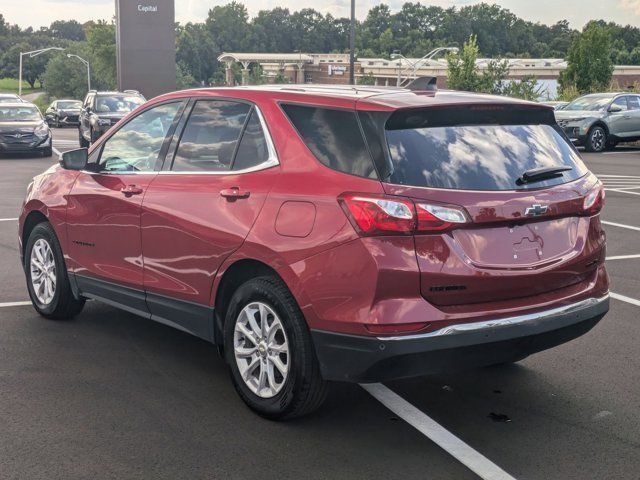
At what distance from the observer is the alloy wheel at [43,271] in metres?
6.76

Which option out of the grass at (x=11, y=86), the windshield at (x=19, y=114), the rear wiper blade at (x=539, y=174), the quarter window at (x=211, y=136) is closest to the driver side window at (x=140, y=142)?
the quarter window at (x=211, y=136)

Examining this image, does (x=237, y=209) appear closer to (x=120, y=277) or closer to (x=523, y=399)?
(x=120, y=277)

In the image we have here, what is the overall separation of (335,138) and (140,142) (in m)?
1.90

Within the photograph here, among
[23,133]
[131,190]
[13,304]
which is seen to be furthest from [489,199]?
[23,133]

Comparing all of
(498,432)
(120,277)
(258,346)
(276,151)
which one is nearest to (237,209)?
(276,151)

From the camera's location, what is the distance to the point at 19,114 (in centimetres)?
2575

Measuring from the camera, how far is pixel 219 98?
539 cm

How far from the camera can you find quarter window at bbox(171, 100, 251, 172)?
5133 millimetres

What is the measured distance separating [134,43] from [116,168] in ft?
218

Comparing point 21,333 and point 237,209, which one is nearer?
point 237,209

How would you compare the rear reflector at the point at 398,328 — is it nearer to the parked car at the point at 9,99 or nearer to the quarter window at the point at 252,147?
the quarter window at the point at 252,147

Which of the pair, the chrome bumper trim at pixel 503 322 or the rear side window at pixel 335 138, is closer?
the chrome bumper trim at pixel 503 322

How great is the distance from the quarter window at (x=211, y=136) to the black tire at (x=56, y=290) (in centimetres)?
163

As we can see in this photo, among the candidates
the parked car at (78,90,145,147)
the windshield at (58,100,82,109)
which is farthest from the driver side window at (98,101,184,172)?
the windshield at (58,100,82,109)
